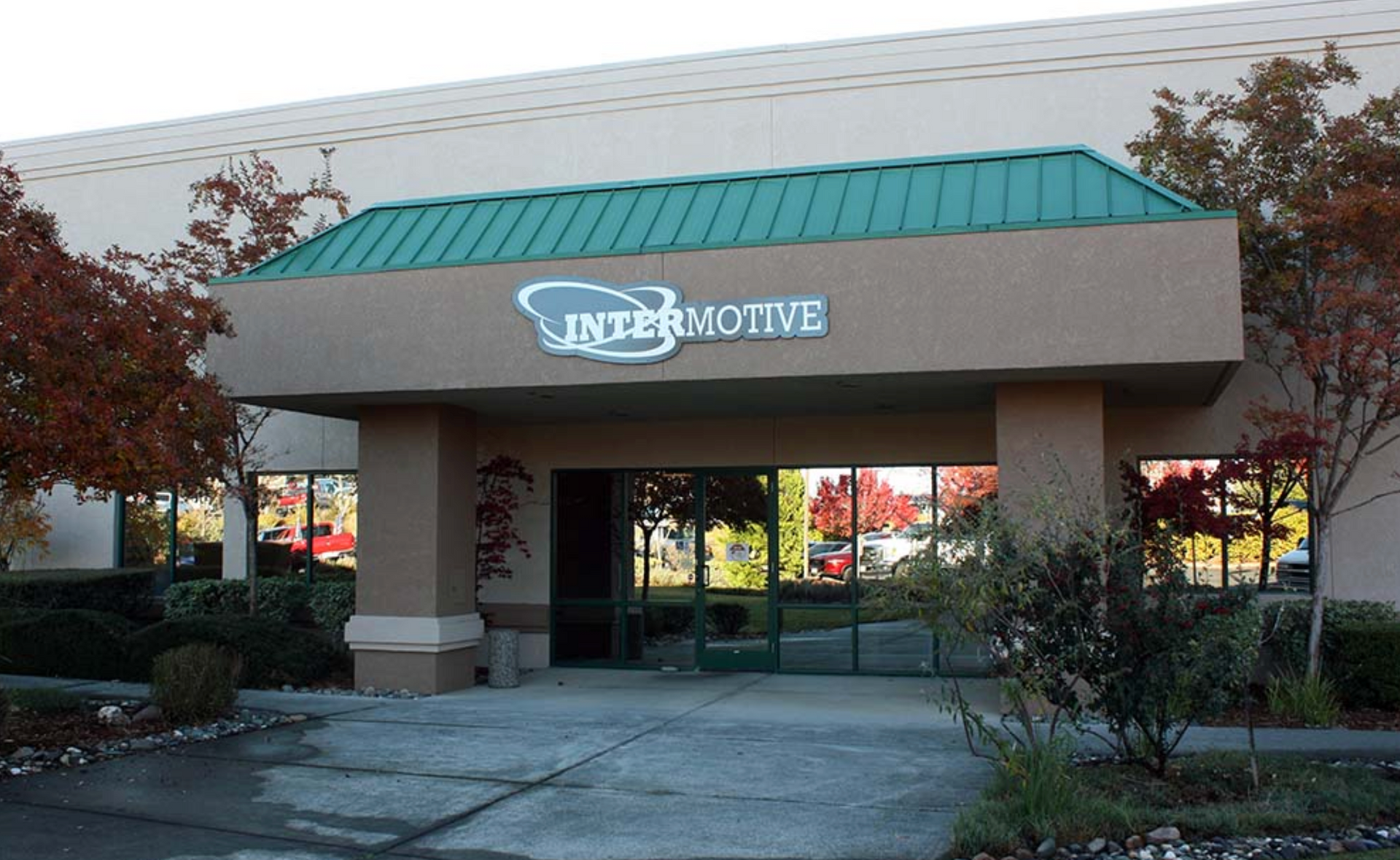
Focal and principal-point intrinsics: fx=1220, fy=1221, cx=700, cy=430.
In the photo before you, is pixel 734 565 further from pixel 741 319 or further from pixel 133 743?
pixel 133 743

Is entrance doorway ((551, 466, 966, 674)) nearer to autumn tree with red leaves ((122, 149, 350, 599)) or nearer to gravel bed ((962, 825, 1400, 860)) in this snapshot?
autumn tree with red leaves ((122, 149, 350, 599))

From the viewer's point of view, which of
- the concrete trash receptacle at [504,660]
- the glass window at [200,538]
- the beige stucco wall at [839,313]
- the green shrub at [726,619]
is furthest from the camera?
the glass window at [200,538]

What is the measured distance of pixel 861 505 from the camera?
53.7ft

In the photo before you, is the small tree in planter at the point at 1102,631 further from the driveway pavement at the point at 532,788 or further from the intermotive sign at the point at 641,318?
the intermotive sign at the point at 641,318

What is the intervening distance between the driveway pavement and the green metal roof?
501cm

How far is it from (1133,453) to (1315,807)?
7.47m

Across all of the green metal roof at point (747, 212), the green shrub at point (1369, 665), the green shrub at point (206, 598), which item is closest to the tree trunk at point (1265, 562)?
the green shrub at point (1369, 665)

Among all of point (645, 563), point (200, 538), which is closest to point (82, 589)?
point (200, 538)

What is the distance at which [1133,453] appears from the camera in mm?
15438

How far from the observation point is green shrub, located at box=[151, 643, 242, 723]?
12453mm

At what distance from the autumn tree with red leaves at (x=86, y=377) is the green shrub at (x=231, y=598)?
8.24m

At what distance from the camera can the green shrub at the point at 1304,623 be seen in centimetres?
1352

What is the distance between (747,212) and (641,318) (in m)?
1.98

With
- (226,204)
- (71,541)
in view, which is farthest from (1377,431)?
(71,541)
